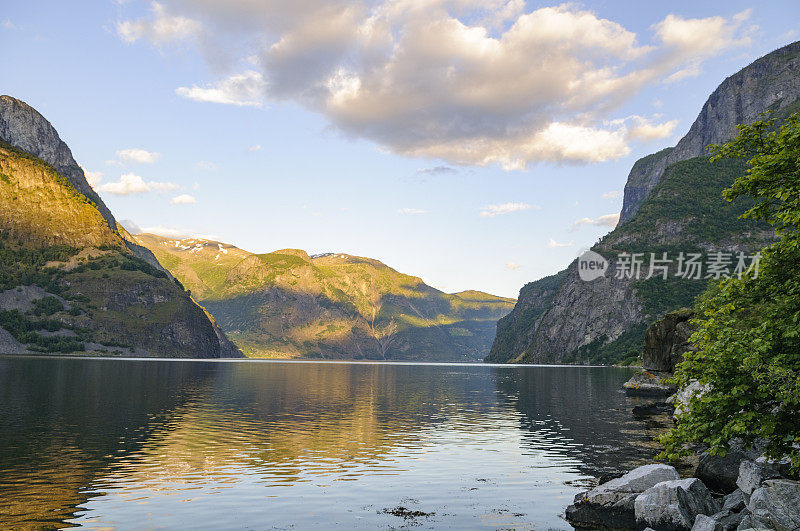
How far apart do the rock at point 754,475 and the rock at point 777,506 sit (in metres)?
4.26

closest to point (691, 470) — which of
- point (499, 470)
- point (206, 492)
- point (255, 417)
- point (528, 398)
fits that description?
point (499, 470)

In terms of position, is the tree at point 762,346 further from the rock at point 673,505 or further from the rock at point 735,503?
the rock at point 735,503

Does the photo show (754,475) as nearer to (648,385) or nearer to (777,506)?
(777,506)

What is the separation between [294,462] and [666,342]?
77985 millimetres

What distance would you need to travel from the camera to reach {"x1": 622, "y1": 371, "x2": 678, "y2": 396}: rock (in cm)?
9362

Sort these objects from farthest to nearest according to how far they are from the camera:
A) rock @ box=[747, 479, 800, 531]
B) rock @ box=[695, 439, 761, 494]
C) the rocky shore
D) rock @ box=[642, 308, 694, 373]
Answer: rock @ box=[642, 308, 694, 373], rock @ box=[695, 439, 761, 494], the rocky shore, rock @ box=[747, 479, 800, 531]

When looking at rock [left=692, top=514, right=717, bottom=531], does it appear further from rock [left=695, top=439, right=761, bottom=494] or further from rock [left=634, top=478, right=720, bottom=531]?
rock [left=695, top=439, right=761, bottom=494]

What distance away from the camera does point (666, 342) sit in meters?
95.9

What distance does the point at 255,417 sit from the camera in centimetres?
6072

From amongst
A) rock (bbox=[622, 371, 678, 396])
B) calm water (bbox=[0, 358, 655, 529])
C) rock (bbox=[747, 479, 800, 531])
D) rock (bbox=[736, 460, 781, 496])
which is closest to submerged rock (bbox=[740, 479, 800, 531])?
rock (bbox=[747, 479, 800, 531])

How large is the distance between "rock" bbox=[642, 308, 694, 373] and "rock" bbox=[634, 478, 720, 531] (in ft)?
236

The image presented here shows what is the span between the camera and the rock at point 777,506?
18969mm

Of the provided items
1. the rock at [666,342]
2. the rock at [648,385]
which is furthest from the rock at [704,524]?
the rock at [648,385]

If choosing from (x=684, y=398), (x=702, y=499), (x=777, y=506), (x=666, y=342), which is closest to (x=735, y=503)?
(x=702, y=499)
